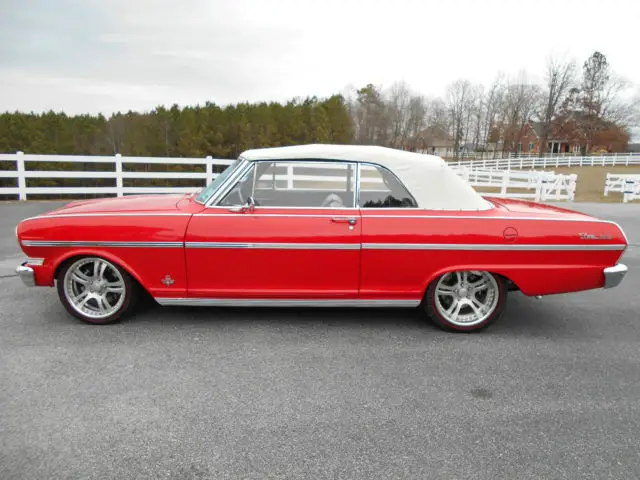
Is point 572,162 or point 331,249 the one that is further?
point 572,162

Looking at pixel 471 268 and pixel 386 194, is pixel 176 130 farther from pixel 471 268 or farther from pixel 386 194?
pixel 471 268

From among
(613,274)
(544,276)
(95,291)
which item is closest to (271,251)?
(95,291)

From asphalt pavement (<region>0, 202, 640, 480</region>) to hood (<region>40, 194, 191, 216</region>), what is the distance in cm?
98

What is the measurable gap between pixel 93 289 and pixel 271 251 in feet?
5.22

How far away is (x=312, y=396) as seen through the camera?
116 inches

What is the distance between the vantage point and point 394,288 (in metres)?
3.92

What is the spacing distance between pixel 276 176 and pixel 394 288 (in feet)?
5.40

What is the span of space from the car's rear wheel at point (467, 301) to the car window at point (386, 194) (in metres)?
0.74

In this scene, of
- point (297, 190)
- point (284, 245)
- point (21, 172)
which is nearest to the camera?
point (284, 245)

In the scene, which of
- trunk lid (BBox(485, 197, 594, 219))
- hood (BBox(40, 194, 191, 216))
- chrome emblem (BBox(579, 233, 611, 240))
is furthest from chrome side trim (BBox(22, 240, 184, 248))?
chrome emblem (BBox(579, 233, 611, 240))

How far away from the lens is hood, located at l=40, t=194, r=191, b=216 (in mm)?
3980

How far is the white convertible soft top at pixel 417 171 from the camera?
3947 millimetres

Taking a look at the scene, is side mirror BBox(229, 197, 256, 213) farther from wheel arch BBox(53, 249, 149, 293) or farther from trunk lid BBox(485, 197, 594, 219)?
trunk lid BBox(485, 197, 594, 219)

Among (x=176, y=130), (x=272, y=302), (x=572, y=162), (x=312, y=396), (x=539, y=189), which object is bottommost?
(x=312, y=396)
